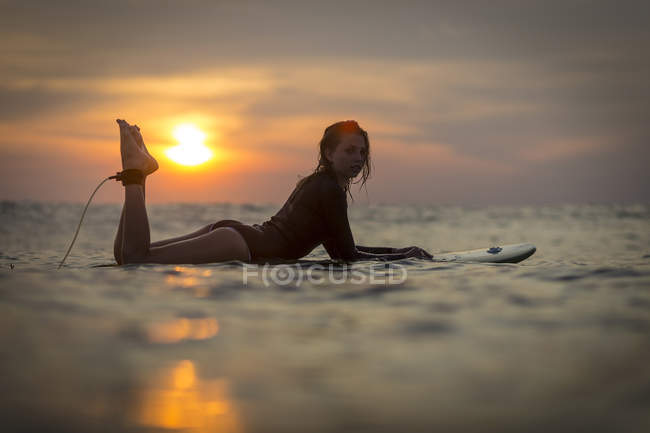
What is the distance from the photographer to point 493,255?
5.76 meters

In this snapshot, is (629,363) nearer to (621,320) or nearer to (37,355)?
A: (621,320)

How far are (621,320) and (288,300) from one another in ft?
5.73

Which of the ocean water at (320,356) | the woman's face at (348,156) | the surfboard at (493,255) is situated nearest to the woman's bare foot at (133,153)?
the ocean water at (320,356)

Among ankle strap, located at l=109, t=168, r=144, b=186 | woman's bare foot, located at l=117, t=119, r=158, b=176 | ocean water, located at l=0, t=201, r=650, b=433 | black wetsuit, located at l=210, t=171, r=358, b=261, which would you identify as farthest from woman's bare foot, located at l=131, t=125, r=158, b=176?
ocean water, located at l=0, t=201, r=650, b=433

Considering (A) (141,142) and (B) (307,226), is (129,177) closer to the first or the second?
(A) (141,142)

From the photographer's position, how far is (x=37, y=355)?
196 cm

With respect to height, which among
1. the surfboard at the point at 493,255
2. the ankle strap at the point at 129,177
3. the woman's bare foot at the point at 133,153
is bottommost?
the surfboard at the point at 493,255

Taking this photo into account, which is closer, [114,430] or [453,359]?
[114,430]

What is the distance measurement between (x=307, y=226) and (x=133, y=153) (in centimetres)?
159

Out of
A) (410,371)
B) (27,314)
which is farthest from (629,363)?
(27,314)

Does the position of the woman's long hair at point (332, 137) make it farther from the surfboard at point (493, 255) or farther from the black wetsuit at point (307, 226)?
the surfboard at point (493, 255)

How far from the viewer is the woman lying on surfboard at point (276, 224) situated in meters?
4.11

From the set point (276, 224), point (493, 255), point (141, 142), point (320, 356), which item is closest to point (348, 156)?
point (276, 224)

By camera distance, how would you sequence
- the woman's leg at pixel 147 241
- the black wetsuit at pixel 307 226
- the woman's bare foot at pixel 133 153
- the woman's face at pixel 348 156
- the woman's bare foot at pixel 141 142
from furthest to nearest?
1. the woman's face at pixel 348 156
2. the black wetsuit at pixel 307 226
3. the woman's bare foot at pixel 141 142
4. the woman's bare foot at pixel 133 153
5. the woman's leg at pixel 147 241
